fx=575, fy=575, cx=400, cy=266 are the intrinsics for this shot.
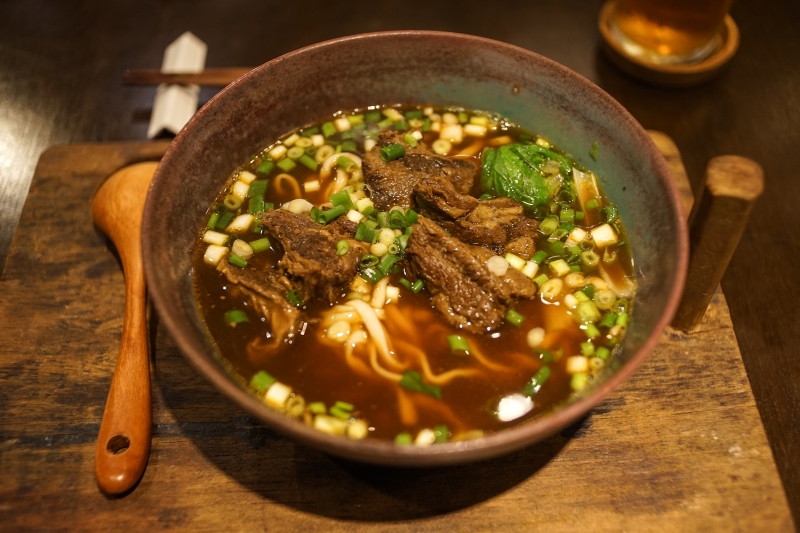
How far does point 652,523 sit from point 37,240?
A: 3354 mm

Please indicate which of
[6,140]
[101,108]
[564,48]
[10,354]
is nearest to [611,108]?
[564,48]

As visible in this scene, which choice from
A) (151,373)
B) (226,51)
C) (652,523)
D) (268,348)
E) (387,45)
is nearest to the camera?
(652,523)

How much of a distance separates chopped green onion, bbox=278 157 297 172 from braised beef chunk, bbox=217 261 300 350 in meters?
0.70

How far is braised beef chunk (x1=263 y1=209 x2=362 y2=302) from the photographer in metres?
2.55

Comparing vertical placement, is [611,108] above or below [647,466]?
above

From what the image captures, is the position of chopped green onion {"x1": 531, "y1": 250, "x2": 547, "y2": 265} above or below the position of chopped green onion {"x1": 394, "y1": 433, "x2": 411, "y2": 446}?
above

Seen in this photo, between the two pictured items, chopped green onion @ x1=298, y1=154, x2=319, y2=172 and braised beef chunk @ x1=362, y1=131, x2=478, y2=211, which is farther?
chopped green onion @ x1=298, y1=154, x2=319, y2=172

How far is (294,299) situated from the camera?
262 cm

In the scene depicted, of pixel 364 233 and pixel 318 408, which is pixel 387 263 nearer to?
pixel 364 233

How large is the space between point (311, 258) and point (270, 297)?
0.85 feet

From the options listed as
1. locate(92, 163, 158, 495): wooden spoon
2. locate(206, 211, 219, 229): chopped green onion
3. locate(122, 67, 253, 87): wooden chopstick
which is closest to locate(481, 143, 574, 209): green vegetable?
locate(206, 211, 219, 229): chopped green onion

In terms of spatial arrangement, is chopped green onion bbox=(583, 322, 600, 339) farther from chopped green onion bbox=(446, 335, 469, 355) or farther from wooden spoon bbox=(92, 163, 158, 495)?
wooden spoon bbox=(92, 163, 158, 495)

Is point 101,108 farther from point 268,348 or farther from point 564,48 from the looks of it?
point 564,48

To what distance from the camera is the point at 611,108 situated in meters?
2.66
